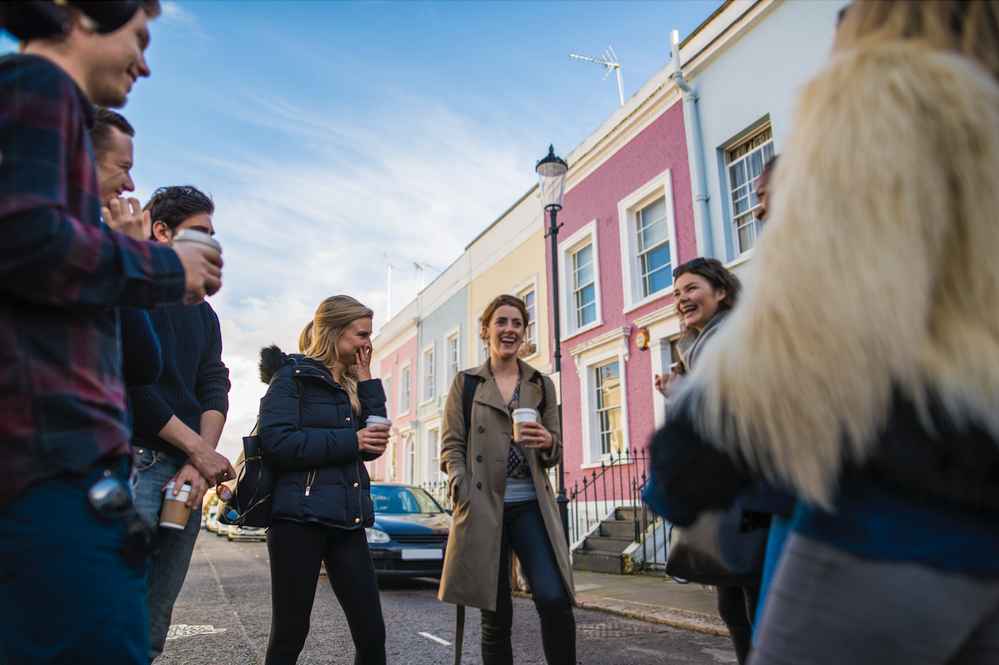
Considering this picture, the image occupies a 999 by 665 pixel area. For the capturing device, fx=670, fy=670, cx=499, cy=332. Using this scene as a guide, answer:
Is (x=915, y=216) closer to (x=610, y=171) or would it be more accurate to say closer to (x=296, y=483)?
(x=296, y=483)

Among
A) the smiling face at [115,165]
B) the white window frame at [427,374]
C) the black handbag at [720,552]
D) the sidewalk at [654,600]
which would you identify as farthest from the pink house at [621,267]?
the white window frame at [427,374]

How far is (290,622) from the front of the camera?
2.53 metres

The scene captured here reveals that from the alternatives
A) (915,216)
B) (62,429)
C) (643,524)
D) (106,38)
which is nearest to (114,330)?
(62,429)

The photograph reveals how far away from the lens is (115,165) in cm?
185

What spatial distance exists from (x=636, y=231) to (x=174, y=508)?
11.1m

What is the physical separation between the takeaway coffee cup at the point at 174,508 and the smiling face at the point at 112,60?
1283 millimetres

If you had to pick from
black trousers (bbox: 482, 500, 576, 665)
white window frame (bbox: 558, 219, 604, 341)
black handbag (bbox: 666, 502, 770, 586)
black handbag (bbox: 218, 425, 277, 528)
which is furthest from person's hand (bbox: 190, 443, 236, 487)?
white window frame (bbox: 558, 219, 604, 341)

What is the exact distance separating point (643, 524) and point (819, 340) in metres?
10.1

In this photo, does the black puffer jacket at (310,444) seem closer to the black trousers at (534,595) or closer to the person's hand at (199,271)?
the black trousers at (534,595)

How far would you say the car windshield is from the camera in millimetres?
10133

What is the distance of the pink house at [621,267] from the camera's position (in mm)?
11266

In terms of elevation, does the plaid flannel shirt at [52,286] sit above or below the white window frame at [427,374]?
below

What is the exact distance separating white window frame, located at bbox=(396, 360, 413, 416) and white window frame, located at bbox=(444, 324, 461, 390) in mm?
3673

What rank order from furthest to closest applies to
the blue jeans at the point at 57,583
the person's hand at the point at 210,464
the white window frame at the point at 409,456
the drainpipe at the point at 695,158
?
1. the white window frame at the point at 409,456
2. the drainpipe at the point at 695,158
3. the person's hand at the point at 210,464
4. the blue jeans at the point at 57,583
